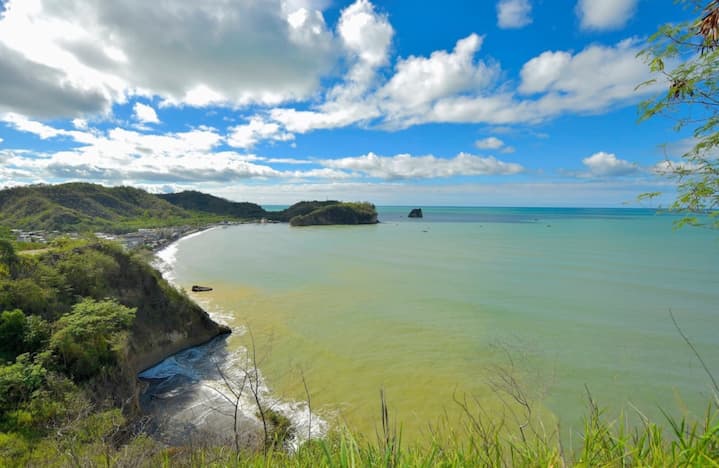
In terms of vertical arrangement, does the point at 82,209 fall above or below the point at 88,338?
above

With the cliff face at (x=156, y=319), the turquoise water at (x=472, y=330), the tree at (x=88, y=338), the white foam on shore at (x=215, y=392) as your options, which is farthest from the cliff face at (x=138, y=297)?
the turquoise water at (x=472, y=330)

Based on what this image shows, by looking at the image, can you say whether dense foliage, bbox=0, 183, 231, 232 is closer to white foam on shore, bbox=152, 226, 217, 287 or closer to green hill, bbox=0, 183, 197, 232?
green hill, bbox=0, 183, 197, 232

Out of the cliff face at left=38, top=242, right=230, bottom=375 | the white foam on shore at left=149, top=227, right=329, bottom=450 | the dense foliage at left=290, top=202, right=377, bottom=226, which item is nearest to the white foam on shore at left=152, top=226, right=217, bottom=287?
the cliff face at left=38, top=242, right=230, bottom=375

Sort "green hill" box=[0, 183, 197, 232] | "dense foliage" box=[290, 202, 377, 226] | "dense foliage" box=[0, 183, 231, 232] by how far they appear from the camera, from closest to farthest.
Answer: "dense foliage" box=[0, 183, 231, 232], "green hill" box=[0, 183, 197, 232], "dense foliage" box=[290, 202, 377, 226]

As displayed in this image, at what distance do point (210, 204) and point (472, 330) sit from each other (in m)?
176

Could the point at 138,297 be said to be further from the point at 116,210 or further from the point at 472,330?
the point at 116,210

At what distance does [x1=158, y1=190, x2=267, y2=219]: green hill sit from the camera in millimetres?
162125

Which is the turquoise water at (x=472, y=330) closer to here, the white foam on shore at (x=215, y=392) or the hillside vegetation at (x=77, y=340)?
the white foam on shore at (x=215, y=392)

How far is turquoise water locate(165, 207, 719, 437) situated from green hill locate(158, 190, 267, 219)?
13151 centimetres

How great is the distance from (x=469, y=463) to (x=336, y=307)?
2025 centimetres

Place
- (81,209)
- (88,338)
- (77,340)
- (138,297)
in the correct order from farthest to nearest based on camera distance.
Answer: (81,209) < (138,297) < (88,338) < (77,340)

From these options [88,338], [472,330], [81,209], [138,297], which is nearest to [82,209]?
[81,209]

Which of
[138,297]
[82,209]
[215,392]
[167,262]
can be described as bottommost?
[215,392]

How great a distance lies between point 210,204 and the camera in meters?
170
